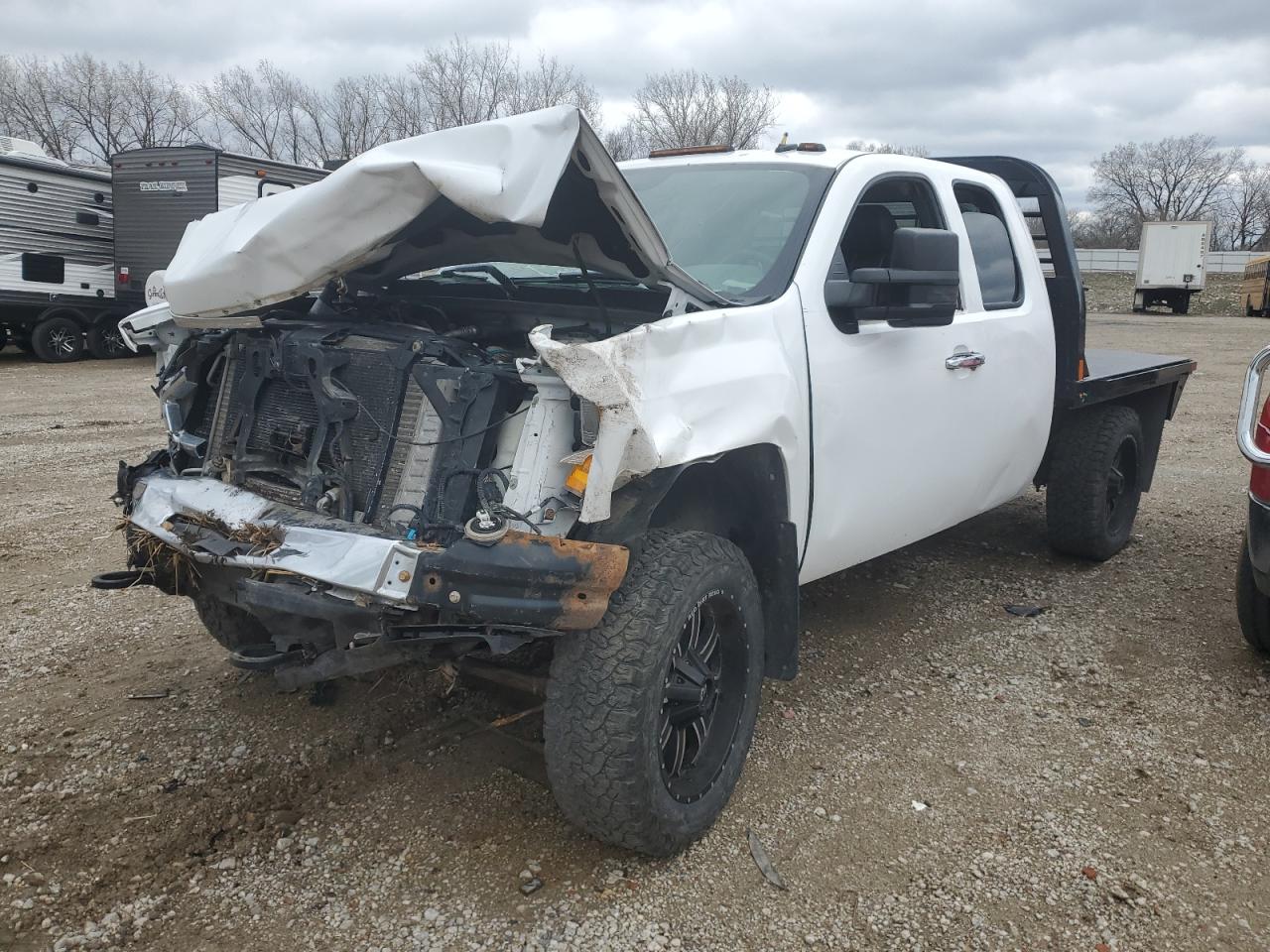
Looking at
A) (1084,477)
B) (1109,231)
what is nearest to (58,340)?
(1084,477)

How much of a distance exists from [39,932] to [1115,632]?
13.7 feet

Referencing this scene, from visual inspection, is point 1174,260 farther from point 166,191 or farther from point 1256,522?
point 1256,522

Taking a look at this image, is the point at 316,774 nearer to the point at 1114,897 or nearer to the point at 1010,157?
the point at 1114,897

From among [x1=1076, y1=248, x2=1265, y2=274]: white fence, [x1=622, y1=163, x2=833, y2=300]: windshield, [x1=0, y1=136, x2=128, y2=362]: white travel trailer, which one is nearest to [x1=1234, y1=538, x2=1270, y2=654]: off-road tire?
[x1=622, y1=163, x2=833, y2=300]: windshield

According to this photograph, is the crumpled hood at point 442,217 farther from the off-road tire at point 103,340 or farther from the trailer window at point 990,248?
the off-road tire at point 103,340

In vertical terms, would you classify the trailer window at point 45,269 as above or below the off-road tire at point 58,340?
above

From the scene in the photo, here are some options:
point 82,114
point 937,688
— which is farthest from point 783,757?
point 82,114

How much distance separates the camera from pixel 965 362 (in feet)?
13.0

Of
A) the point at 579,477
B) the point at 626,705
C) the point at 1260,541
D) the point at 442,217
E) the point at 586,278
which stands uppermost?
the point at 442,217

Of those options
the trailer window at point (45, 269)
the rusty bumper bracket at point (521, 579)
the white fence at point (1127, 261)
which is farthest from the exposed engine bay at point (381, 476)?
the white fence at point (1127, 261)

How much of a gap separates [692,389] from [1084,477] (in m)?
3.33

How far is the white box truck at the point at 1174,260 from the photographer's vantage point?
Result: 32688 mm

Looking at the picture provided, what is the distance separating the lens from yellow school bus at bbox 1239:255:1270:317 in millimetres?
31703

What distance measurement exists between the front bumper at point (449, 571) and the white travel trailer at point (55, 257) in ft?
49.9
